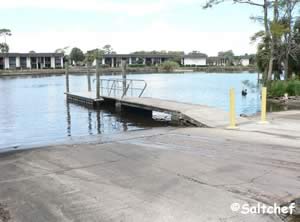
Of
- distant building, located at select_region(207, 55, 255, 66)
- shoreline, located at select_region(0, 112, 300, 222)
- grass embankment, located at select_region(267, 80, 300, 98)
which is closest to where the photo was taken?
shoreline, located at select_region(0, 112, 300, 222)

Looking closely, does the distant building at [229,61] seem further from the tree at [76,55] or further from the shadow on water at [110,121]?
the shadow on water at [110,121]

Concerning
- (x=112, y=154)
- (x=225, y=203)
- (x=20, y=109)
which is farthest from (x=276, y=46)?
(x=225, y=203)

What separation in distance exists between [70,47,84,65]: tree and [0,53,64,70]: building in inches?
467

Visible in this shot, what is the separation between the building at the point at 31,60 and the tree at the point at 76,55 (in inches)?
467

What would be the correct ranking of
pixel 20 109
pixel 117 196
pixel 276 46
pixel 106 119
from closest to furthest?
pixel 117 196, pixel 106 119, pixel 20 109, pixel 276 46

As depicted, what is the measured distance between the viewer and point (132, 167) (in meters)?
6.87

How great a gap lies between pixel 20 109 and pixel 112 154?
61.3ft

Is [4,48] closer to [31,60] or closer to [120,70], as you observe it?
[31,60]

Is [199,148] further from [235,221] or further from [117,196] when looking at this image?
[235,221]

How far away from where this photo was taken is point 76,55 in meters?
135

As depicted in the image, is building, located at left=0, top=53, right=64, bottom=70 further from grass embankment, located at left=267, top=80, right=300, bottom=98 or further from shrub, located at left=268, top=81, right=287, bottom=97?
grass embankment, located at left=267, top=80, right=300, bottom=98

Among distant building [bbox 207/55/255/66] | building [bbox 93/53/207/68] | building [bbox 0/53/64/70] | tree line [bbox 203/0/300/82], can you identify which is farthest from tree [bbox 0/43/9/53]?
tree line [bbox 203/0/300/82]

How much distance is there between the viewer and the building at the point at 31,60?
370 feet

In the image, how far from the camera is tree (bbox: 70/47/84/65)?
444ft
